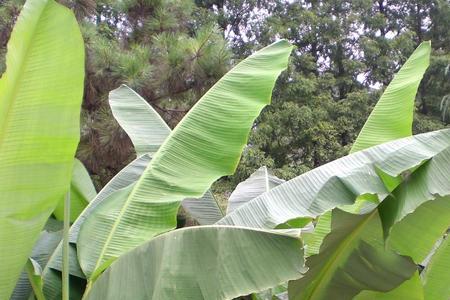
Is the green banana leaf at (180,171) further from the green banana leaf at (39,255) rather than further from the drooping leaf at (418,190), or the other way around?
the drooping leaf at (418,190)

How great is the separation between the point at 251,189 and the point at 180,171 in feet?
1.74

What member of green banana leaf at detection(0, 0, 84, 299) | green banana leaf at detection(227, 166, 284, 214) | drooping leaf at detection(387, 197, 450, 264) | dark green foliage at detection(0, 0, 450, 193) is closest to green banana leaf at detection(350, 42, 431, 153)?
drooping leaf at detection(387, 197, 450, 264)

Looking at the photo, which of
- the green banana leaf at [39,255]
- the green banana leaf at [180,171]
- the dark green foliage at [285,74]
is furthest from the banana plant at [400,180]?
the dark green foliage at [285,74]

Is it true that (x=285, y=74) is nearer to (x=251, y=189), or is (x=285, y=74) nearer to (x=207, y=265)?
(x=251, y=189)

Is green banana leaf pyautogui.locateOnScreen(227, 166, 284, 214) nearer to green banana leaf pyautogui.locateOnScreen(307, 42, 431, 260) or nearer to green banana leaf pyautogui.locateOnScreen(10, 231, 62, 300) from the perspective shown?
green banana leaf pyautogui.locateOnScreen(307, 42, 431, 260)

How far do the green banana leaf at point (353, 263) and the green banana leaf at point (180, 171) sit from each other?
1.18ft

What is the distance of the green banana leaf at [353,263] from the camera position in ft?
4.69

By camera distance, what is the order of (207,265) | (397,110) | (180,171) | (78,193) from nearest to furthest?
(207,265), (180,171), (397,110), (78,193)

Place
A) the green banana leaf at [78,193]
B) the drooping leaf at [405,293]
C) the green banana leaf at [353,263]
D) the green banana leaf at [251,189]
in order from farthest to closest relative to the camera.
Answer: the green banana leaf at [78,193]
the green banana leaf at [251,189]
the drooping leaf at [405,293]
the green banana leaf at [353,263]

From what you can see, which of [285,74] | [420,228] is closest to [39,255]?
[420,228]

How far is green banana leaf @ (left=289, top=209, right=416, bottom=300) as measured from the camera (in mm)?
1430

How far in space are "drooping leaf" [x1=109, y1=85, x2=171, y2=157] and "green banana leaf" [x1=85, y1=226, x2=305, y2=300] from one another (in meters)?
0.78

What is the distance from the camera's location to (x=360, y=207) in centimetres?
157

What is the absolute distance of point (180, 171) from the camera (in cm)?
160
